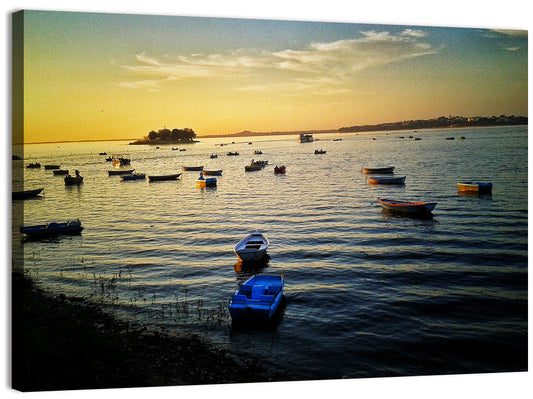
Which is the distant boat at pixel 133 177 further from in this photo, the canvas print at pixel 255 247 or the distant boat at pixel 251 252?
the distant boat at pixel 251 252

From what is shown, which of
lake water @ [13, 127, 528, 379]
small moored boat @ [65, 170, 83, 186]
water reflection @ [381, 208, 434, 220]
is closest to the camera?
lake water @ [13, 127, 528, 379]

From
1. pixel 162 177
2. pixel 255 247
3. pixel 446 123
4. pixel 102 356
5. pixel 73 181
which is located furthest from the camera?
pixel 162 177

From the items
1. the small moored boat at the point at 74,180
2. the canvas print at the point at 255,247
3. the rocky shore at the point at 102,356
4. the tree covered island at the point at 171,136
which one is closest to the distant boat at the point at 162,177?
the small moored boat at the point at 74,180

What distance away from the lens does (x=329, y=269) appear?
14.9 metres

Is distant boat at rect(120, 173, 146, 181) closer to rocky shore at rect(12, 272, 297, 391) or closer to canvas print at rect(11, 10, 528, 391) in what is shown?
canvas print at rect(11, 10, 528, 391)

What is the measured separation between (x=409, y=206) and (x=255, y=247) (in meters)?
9.47

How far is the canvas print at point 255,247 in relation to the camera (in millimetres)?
9070

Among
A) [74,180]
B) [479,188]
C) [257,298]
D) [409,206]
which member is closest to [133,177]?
[74,180]

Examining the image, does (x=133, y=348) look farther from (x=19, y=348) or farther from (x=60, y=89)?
(x=60, y=89)

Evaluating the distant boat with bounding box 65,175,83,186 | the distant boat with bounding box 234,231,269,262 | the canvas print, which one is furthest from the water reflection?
the distant boat with bounding box 65,175,83,186

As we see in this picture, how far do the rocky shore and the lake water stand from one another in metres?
0.60

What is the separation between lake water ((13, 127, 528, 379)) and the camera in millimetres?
9883

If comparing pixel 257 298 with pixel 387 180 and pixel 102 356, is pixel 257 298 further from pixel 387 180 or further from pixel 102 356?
pixel 387 180

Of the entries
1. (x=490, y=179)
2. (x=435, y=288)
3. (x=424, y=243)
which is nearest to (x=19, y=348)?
(x=435, y=288)
